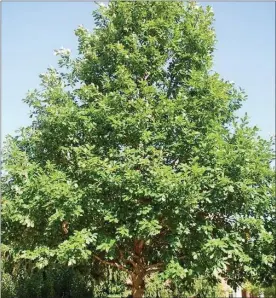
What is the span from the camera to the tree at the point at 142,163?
1182 centimetres

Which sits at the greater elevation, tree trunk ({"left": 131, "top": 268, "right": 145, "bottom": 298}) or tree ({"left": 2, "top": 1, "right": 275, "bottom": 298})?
tree ({"left": 2, "top": 1, "right": 275, "bottom": 298})

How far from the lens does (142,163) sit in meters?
12.5

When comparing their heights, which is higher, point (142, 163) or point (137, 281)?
point (142, 163)

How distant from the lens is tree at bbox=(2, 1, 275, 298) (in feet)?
38.8

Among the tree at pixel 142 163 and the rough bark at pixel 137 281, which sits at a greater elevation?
the tree at pixel 142 163

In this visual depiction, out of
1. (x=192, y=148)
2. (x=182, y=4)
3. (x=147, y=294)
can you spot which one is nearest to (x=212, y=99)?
(x=192, y=148)

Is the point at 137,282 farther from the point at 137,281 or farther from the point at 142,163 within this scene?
the point at 142,163

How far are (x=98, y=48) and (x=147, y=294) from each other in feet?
64.6

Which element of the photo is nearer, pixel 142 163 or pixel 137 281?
pixel 142 163

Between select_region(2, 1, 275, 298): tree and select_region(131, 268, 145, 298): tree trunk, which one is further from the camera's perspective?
select_region(131, 268, 145, 298): tree trunk

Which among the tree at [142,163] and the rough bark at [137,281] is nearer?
the tree at [142,163]

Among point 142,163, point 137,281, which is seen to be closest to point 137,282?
point 137,281

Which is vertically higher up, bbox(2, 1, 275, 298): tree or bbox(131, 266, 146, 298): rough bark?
bbox(2, 1, 275, 298): tree

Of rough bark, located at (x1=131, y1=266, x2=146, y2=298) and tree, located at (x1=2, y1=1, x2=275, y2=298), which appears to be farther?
rough bark, located at (x1=131, y1=266, x2=146, y2=298)
